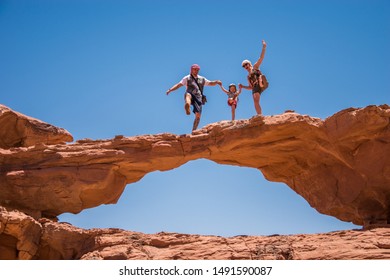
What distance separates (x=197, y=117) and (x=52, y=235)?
227 inches

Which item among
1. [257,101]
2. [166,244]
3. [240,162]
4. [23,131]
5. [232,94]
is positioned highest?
[23,131]

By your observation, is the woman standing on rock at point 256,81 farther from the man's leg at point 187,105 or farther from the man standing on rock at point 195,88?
the man's leg at point 187,105

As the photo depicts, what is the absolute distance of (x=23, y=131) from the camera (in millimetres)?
20516

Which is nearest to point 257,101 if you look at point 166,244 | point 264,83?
point 264,83

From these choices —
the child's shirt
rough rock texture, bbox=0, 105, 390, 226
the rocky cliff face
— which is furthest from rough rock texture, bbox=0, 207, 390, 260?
the child's shirt

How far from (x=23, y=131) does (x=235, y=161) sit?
7718 millimetres

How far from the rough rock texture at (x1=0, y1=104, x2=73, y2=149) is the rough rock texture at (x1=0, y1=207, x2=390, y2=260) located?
4.95m

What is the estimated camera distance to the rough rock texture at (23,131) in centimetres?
2016

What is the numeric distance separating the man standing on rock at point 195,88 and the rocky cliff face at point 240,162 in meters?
0.72

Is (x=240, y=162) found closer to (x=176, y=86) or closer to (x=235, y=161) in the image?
(x=235, y=161)

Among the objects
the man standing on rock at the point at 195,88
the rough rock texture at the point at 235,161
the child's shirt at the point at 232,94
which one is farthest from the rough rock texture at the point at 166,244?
the child's shirt at the point at 232,94

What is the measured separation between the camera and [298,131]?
17.3 metres

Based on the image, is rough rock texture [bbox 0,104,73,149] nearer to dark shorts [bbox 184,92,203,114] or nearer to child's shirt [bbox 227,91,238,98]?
dark shorts [bbox 184,92,203,114]

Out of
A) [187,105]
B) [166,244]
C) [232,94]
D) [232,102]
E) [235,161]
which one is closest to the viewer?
[166,244]
